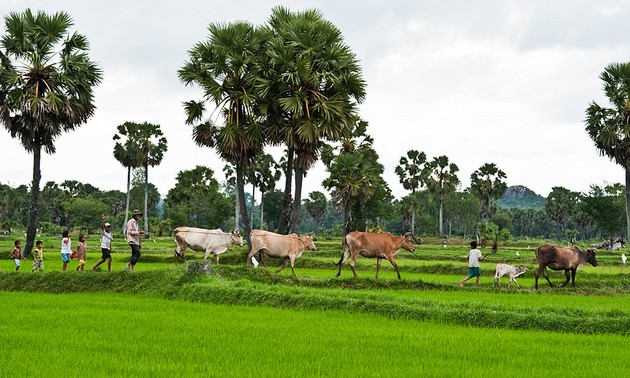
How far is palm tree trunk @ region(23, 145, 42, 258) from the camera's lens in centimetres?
2917

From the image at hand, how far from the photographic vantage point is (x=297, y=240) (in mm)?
19734

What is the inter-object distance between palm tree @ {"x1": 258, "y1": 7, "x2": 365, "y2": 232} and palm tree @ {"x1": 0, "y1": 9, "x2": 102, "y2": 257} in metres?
9.32

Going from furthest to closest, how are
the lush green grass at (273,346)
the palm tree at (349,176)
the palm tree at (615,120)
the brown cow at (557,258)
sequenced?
the palm tree at (349,176), the palm tree at (615,120), the brown cow at (557,258), the lush green grass at (273,346)

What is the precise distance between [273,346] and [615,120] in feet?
119

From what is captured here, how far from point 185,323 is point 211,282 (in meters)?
4.67

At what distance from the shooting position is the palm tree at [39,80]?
28.4m

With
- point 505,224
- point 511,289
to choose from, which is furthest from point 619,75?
point 505,224

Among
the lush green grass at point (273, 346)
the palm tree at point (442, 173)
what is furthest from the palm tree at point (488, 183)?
the lush green grass at point (273, 346)

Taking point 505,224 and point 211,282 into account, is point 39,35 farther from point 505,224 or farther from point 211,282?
point 505,224

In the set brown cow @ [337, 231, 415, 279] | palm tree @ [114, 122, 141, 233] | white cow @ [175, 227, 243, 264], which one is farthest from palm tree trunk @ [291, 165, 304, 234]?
palm tree @ [114, 122, 141, 233]

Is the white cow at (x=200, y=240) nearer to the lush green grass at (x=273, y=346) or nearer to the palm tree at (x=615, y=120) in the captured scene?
the lush green grass at (x=273, y=346)

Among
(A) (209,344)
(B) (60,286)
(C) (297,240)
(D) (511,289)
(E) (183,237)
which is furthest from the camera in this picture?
(E) (183,237)

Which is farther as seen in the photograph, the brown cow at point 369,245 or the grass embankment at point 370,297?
the brown cow at point 369,245

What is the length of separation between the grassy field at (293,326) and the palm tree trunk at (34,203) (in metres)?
12.2
